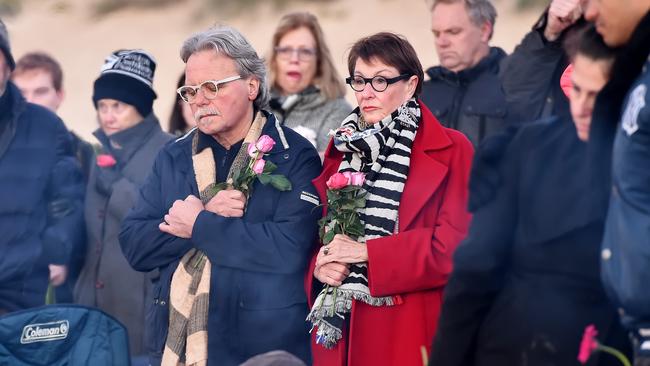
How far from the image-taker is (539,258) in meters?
4.03

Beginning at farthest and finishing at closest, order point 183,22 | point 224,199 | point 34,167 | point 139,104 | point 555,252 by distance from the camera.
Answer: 1. point 183,22
2. point 139,104
3. point 34,167
4. point 224,199
5. point 555,252

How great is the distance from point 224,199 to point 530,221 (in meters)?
1.68

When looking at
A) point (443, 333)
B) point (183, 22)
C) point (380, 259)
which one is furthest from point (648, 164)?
point (183, 22)

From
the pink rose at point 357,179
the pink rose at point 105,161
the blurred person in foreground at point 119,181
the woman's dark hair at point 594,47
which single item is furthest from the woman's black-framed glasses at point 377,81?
the pink rose at point 105,161

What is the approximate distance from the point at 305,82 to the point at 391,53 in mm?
2016

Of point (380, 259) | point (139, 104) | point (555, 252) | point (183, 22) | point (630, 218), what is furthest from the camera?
point (183, 22)

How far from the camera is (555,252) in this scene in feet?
13.1

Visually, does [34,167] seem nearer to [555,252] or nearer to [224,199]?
[224,199]

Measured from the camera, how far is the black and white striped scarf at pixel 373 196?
200 inches

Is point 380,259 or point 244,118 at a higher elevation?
point 244,118

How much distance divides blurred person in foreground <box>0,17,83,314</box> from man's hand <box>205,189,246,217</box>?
1.51 m

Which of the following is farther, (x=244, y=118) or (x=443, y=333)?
(x=244, y=118)

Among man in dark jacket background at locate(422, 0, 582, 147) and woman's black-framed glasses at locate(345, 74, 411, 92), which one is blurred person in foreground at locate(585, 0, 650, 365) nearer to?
woman's black-framed glasses at locate(345, 74, 411, 92)

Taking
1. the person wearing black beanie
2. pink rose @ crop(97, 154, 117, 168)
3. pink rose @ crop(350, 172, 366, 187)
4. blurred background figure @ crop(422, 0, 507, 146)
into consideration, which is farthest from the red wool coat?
the person wearing black beanie
